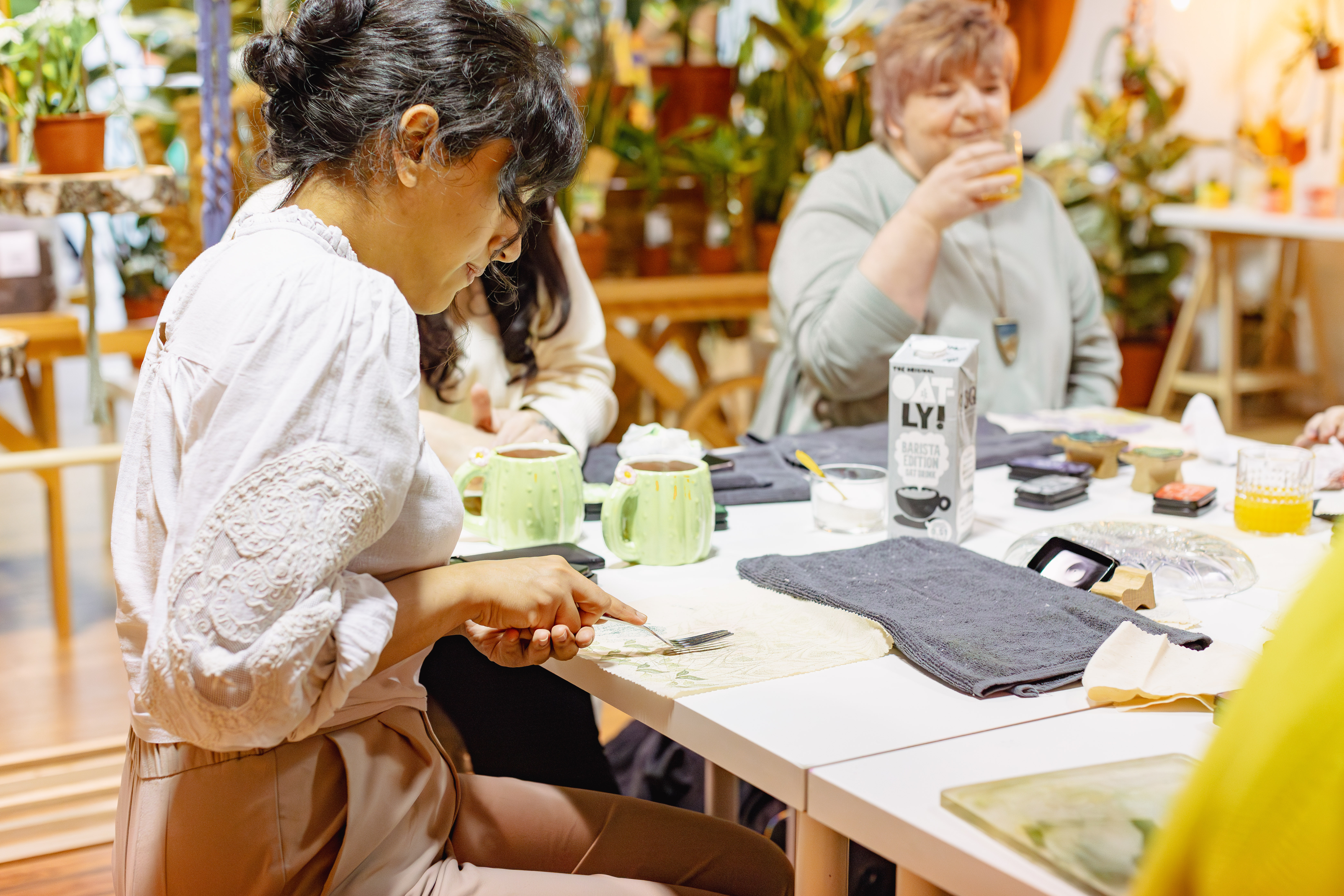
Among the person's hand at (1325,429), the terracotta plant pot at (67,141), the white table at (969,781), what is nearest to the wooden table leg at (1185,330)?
the person's hand at (1325,429)

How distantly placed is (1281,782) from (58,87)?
98.2 inches

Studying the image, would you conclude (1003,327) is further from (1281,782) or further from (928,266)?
(1281,782)

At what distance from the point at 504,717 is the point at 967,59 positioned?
1.36 metres

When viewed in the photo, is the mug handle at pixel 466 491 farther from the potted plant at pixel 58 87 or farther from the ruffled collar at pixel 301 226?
the potted plant at pixel 58 87

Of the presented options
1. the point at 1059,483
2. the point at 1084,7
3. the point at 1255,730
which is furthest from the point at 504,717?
the point at 1084,7

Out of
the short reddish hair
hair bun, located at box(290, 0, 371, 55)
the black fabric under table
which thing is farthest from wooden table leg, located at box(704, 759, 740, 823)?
the short reddish hair

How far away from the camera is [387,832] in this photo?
0.95 meters

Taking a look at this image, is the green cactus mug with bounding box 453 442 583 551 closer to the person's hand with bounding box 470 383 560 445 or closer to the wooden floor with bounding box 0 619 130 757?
the person's hand with bounding box 470 383 560 445

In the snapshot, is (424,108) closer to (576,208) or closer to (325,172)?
(325,172)

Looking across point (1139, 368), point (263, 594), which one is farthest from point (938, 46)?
point (1139, 368)

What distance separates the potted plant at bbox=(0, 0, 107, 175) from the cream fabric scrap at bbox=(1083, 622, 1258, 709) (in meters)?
2.09

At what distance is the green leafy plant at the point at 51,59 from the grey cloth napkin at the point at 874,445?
1.52 meters

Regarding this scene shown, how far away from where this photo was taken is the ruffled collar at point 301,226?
90 centimetres

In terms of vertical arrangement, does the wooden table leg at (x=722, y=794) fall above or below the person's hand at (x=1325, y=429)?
below
